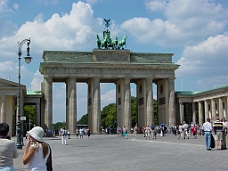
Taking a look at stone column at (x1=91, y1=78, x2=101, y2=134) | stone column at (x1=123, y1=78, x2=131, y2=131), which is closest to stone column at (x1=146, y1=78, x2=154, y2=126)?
stone column at (x1=123, y1=78, x2=131, y2=131)

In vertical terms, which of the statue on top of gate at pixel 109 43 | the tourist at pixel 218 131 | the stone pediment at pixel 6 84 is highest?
the statue on top of gate at pixel 109 43

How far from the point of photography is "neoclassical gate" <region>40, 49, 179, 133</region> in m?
78.8

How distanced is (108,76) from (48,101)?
12.9m

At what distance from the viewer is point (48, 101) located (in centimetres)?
7812

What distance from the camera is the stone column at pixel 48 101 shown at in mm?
77688

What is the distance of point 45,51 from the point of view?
79.1 metres

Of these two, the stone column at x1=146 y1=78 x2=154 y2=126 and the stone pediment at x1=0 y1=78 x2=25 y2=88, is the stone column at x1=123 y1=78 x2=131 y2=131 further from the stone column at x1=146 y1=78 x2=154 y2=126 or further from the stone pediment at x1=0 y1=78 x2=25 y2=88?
the stone pediment at x1=0 y1=78 x2=25 y2=88

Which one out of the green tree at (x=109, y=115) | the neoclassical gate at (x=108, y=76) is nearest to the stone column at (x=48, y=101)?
the neoclassical gate at (x=108, y=76)

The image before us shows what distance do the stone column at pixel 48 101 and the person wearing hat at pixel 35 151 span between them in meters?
70.6

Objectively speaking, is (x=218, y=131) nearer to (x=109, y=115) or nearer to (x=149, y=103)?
(x=149, y=103)

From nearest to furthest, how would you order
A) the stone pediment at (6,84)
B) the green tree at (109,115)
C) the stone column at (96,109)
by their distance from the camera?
the stone pediment at (6,84) → the stone column at (96,109) → the green tree at (109,115)

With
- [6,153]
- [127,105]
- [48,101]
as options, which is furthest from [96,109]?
[6,153]

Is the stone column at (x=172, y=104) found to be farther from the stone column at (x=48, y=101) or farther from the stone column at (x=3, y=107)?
the stone column at (x=3, y=107)

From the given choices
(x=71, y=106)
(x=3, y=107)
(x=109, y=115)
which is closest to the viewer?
(x=3, y=107)
